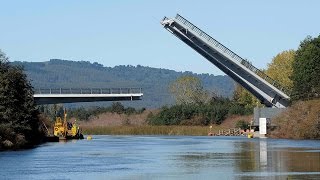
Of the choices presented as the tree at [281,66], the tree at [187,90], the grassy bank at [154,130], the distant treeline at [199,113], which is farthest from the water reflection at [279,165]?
the tree at [187,90]

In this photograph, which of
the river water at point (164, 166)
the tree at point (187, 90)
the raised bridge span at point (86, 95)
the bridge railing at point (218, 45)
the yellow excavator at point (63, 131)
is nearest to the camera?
the river water at point (164, 166)

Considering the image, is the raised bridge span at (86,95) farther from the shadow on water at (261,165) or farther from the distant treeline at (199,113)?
the shadow on water at (261,165)

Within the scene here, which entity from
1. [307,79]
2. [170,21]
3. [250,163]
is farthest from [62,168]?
[307,79]

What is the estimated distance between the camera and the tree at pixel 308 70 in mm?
68500

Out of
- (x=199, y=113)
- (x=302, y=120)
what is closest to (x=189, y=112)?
(x=199, y=113)

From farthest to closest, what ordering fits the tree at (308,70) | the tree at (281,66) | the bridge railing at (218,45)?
the tree at (281,66) < the tree at (308,70) < the bridge railing at (218,45)

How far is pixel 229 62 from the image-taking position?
6025 cm

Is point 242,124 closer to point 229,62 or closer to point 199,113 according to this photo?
point 199,113

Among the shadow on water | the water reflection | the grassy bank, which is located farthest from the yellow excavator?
the water reflection

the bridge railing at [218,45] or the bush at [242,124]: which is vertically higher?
the bridge railing at [218,45]

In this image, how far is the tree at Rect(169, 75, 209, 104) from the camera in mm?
113125

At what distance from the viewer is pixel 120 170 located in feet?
94.9

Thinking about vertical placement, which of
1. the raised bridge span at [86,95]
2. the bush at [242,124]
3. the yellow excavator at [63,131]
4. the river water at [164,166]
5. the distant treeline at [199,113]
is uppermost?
the raised bridge span at [86,95]

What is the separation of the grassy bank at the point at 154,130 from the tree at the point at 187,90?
1908 centimetres
